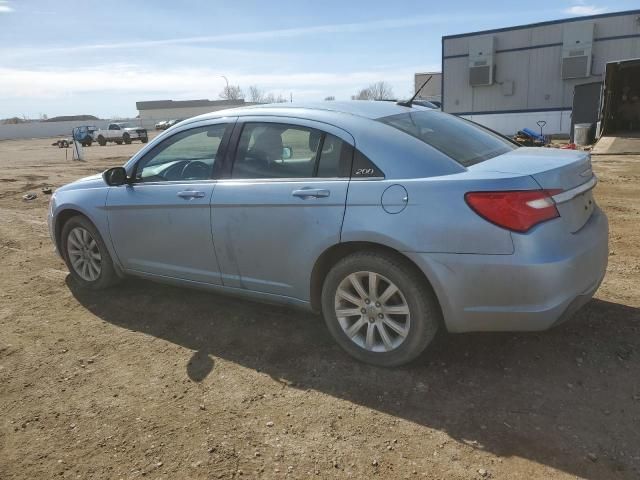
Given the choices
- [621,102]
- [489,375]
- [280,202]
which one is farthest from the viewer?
[621,102]

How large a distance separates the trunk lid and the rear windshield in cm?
13

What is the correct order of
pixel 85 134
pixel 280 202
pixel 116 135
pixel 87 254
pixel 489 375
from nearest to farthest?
pixel 489 375, pixel 280 202, pixel 87 254, pixel 85 134, pixel 116 135

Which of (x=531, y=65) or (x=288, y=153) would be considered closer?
(x=288, y=153)

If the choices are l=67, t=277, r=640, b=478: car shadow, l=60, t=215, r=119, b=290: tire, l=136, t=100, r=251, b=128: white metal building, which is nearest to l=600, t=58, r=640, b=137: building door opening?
l=67, t=277, r=640, b=478: car shadow

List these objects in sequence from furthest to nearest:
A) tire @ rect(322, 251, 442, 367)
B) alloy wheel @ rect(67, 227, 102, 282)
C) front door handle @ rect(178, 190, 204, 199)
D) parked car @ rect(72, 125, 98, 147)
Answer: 1. parked car @ rect(72, 125, 98, 147)
2. alloy wheel @ rect(67, 227, 102, 282)
3. front door handle @ rect(178, 190, 204, 199)
4. tire @ rect(322, 251, 442, 367)

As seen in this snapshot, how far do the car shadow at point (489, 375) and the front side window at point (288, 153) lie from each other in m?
A: 1.22

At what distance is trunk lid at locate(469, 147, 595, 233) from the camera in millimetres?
2742

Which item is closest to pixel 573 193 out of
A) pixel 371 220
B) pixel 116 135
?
pixel 371 220

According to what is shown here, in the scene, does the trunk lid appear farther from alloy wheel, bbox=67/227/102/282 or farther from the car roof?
alloy wheel, bbox=67/227/102/282

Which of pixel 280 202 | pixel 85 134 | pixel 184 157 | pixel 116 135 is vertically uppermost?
pixel 184 157

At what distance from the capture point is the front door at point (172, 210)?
3.76 m

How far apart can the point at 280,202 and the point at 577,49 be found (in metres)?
26.2

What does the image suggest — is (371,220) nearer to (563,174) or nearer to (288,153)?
(288,153)

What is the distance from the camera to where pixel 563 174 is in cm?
282
